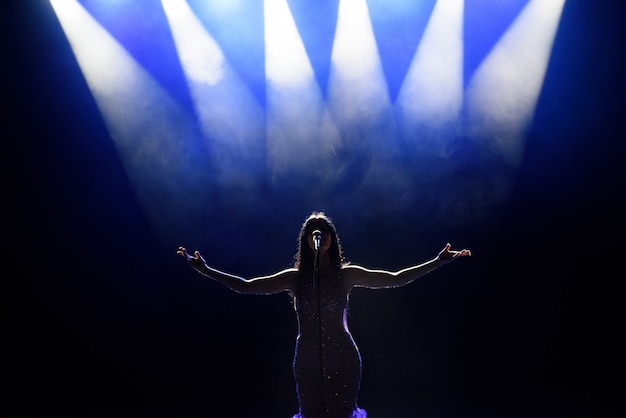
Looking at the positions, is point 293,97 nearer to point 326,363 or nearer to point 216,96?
point 216,96

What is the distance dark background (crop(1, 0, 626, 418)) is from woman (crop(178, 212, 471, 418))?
7.98 ft

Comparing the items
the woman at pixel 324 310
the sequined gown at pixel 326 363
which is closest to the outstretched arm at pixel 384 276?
the woman at pixel 324 310

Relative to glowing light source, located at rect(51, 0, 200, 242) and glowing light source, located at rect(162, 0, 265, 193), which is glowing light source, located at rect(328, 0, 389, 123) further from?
glowing light source, located at rect(51, 0, 200, 242)

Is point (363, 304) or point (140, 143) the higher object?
point (140, 143)

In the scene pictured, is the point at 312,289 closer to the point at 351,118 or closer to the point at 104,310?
the point at 351,118

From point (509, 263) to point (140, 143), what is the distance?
3.83m

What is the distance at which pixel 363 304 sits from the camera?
5348mm

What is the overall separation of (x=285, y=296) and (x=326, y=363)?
2.77 meters

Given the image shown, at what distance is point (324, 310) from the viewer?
268cm

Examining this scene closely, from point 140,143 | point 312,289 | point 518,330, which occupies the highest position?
point 140,143

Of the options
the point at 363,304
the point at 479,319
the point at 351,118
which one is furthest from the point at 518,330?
the point at 351,118

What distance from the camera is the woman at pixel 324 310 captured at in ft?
8.49

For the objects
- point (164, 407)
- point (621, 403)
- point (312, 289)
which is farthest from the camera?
point (164, 407)

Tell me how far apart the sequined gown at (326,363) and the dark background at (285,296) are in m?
2.40
